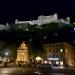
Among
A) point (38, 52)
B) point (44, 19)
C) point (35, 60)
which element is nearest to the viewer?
point (35, 60)

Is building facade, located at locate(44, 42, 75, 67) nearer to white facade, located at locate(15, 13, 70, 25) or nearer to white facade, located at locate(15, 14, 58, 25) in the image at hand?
white facade, located at locate(15, 13, 70, 25)

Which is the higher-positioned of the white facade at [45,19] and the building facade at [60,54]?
the white facade at [45,19]

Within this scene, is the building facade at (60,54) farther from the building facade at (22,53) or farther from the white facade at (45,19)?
the white facade at (45,19)

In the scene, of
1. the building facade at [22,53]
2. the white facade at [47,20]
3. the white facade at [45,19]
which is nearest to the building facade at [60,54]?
the building facade at [22,53]

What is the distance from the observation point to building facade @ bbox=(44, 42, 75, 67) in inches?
3455

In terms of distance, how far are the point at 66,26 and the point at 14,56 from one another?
62.9m

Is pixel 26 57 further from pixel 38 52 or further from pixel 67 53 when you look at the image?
pixel 67 53

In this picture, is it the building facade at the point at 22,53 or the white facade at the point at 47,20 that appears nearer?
the building facade at the point at 22,53

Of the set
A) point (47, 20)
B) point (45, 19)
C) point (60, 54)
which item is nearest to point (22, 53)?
point (60, 54)

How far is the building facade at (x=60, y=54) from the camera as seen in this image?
87750mm

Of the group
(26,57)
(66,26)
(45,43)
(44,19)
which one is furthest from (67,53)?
(44,19)

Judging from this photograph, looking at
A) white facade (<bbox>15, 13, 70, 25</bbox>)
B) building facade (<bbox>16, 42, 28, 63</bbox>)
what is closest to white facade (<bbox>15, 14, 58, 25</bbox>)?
white facade (<bbox>15, 13, 70, 25</bbox>)

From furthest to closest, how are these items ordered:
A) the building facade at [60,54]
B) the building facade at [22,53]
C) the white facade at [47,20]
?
1. the white facade at [47,20]
2. the building facade at [60,54]
3. the building facade at [22,53]

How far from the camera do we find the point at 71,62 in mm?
89938
